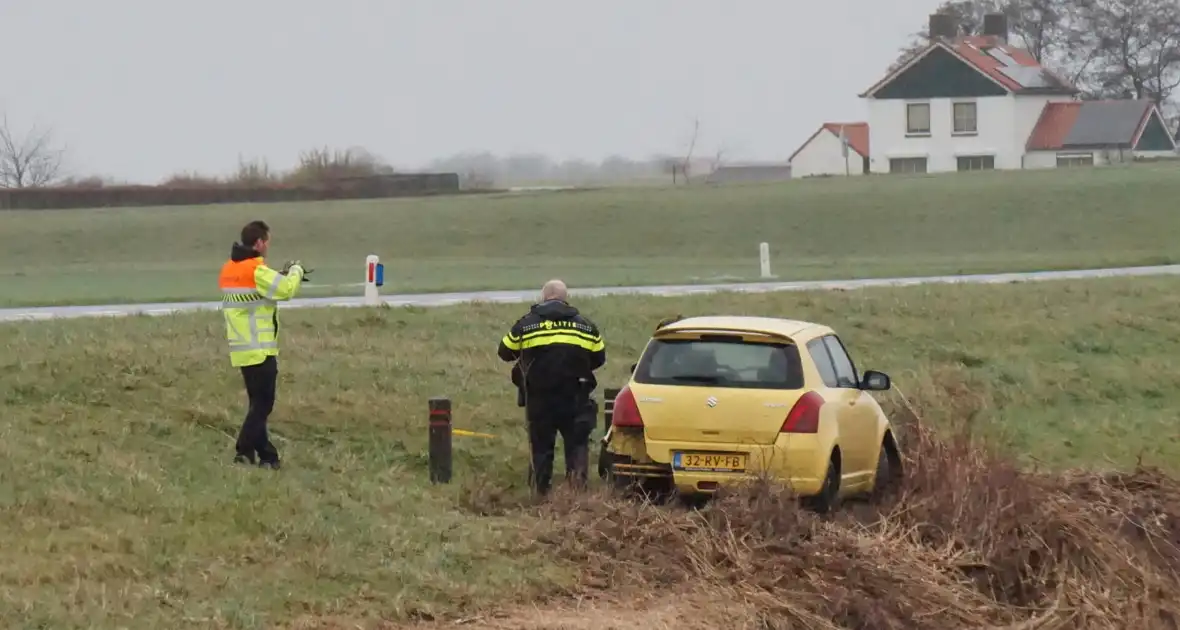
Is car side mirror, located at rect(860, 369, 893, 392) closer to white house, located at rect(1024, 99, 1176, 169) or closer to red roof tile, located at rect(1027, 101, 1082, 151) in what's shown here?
white house, located at rect(1024, 99, 1176, 169)

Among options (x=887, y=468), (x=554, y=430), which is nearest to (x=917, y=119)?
(x=887, y=468)

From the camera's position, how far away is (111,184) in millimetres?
71562

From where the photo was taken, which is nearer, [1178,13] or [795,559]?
[795,559]

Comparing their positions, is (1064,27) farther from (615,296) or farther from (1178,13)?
(615,296)

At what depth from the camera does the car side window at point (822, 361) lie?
485 inches

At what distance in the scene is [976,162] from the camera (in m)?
85.9

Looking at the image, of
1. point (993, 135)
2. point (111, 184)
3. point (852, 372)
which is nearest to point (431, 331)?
point (852, 372)

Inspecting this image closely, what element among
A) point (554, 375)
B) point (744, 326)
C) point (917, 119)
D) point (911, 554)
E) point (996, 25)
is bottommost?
point (911, 554)

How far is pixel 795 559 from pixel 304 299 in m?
16.9

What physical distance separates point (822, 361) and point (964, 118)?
7578 cm

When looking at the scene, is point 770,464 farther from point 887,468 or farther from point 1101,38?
point 1101,38

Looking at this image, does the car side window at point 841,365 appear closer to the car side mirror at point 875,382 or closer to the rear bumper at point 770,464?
the car side mirror at point 875,382

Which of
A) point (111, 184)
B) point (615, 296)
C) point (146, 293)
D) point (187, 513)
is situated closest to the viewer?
point (187, 513)

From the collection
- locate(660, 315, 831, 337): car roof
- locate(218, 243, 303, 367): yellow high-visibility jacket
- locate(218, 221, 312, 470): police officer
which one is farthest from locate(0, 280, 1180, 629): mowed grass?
locate(660, 315, 831, 337): car roof
